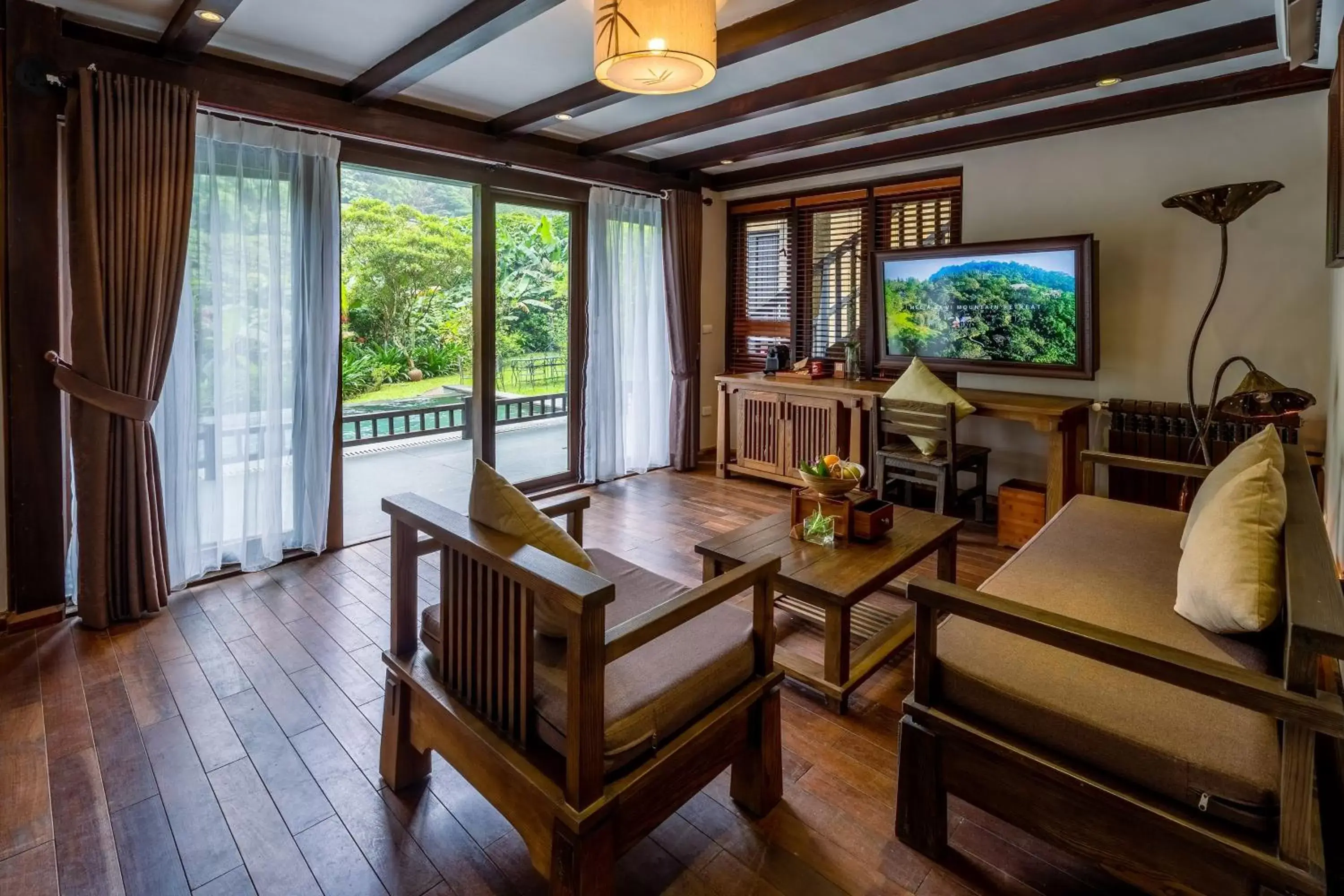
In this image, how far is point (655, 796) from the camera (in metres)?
1.57

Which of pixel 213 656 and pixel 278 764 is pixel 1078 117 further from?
pixel 213 656

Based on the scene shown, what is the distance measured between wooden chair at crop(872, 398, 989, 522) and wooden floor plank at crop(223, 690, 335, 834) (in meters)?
3.33

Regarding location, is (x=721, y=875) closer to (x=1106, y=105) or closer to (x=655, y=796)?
(x=655, y=796)

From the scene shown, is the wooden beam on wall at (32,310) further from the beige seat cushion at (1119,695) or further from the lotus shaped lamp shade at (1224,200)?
the lotus shaped lamp shade at (1224,200)

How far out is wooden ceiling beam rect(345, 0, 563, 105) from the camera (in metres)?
2.61

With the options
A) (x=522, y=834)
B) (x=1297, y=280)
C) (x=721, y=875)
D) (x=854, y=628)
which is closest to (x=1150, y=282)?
(x=1297, y=280)

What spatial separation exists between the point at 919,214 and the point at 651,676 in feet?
14.8

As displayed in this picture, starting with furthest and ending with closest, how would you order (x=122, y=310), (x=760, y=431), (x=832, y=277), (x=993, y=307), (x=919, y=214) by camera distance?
(x=832, y=277) < (x=760, y=431) < (x=919, y=214) < (x=993, y=307) < (x=122, y=310)

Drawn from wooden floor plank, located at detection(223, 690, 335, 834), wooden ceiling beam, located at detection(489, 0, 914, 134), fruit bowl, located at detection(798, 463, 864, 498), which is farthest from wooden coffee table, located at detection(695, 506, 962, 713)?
wooden ceiling beam, located at detection(489, 0, 914, 134)

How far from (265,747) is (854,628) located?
7.10ft

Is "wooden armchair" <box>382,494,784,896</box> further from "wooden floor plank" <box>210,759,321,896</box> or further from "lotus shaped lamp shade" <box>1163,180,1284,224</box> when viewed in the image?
"lotus shaped lamp shade" <box>1163,180,1284,224</box>

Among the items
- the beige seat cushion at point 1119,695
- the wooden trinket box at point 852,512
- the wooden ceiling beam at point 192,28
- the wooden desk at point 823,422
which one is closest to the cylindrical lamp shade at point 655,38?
the wooden ceiling beam at point 192,28

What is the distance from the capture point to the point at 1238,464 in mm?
2084

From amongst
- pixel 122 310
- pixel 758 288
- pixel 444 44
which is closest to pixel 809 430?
pixel 758 288
